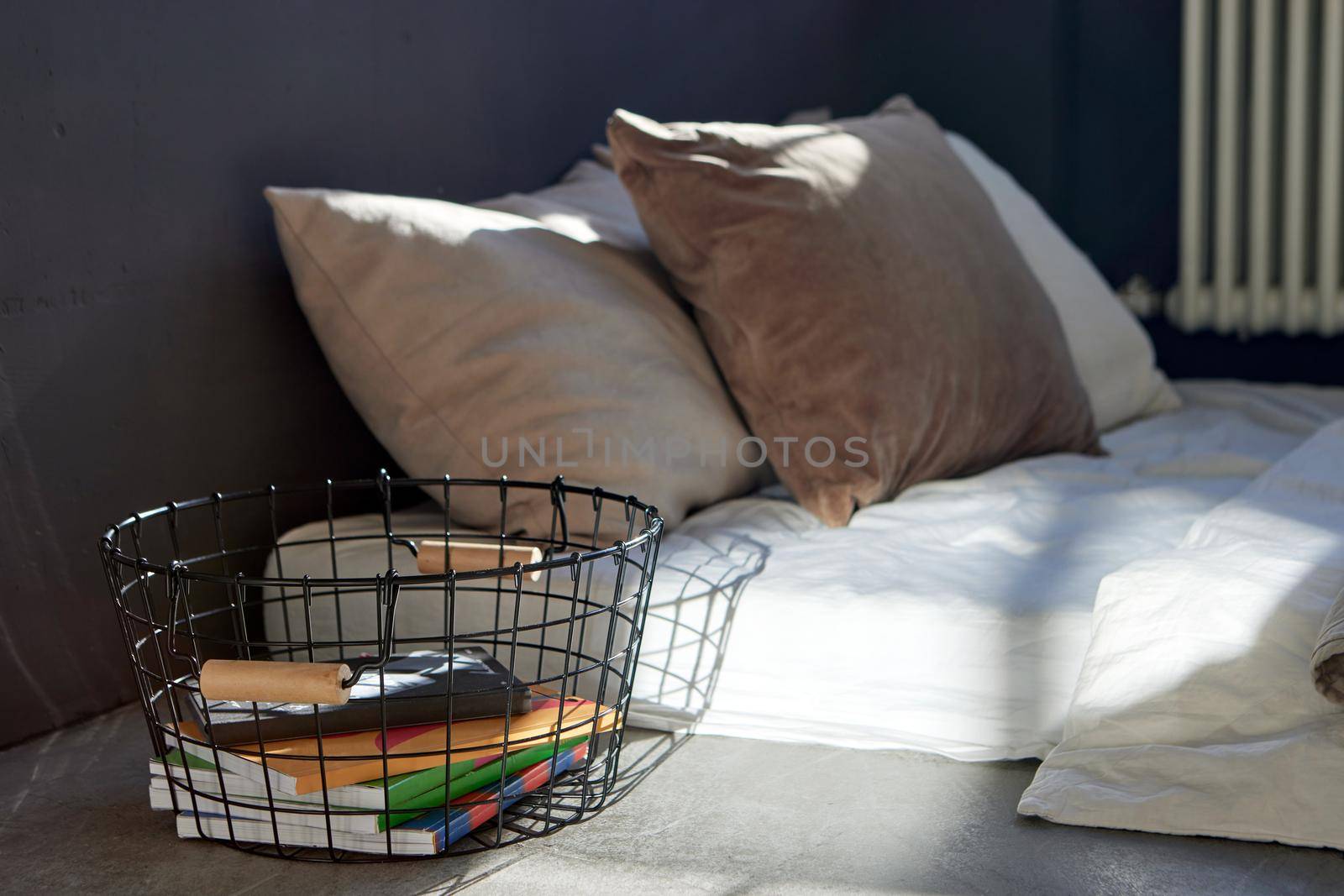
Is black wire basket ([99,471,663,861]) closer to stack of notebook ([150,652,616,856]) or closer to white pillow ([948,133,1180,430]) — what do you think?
stack of notebook ([150,652,616,856])

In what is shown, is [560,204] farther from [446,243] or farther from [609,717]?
[609,717]

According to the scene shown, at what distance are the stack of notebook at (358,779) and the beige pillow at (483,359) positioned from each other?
1.19 feet

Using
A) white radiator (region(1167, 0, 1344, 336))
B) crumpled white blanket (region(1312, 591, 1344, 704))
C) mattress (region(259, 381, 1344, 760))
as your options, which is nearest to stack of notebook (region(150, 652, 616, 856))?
mattress (region(259, 381, 1344, 760))

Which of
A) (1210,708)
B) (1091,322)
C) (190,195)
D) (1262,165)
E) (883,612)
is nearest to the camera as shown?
(1210,708)

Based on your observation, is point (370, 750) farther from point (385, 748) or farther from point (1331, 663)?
point (1331, 663)

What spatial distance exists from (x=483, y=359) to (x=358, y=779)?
517mm

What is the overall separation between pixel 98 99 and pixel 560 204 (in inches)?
21.0

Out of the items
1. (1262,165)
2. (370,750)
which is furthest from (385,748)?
(1262,165)

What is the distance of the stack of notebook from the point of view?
2.68 ft

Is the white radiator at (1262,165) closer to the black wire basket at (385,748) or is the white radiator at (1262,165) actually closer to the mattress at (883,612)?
the mattress at (883,612)

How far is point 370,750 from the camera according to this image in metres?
0.83

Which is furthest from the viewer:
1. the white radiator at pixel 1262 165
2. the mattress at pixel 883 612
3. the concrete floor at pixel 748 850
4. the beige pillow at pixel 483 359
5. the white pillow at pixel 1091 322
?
the white radiator at pixel 1262 165

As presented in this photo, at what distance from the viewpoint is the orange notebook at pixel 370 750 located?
2.67 feet

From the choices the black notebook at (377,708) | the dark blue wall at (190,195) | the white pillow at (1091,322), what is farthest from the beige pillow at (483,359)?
the white pillow at (1091,322)
